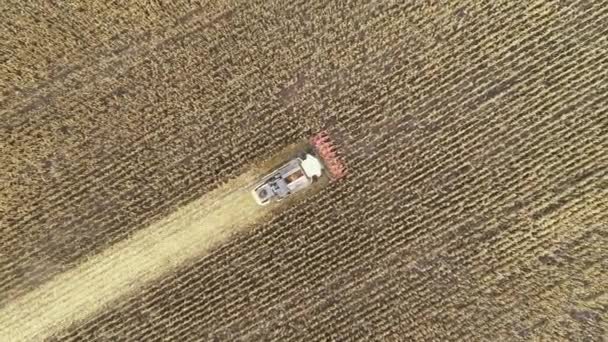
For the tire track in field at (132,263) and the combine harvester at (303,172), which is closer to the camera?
the combine harvester at (303,172)

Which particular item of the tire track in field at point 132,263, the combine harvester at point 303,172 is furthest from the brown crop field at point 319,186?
the combine harvester at point 303,172

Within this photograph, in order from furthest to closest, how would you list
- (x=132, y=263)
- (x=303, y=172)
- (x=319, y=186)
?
1. (x=132, y=263)
2. (x=319, y=186)
3. (x=303, y=172)

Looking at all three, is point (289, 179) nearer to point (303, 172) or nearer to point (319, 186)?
point (303, 172)

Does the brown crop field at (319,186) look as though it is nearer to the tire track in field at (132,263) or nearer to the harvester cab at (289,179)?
the tire track in field at (132,263)

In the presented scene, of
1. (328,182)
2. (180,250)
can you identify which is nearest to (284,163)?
(328,182)

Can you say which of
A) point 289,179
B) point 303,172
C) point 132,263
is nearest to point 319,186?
point 303,172

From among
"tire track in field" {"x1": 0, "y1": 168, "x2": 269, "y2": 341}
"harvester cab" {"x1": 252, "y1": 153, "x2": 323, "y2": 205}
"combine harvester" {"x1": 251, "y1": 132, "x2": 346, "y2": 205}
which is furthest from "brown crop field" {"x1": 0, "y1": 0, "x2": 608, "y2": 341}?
"harvester cab" {"x1": 252, "y1": 153, "x2": 323, "y2": 205}

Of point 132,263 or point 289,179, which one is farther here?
point 132,263
